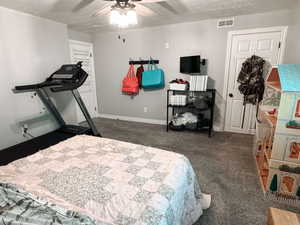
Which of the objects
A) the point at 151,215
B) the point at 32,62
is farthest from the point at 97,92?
the point at 151,215

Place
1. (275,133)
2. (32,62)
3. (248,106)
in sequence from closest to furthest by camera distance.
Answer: (275,133) → (32,62) → (248,106)

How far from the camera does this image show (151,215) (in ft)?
2.91

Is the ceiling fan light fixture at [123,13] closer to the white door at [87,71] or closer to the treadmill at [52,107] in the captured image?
the treadmill at [52,107]

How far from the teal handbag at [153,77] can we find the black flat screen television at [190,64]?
559mm

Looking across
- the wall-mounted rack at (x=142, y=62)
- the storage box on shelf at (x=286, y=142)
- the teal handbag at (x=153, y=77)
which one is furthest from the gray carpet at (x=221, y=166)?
the wall-mounted rack at (x=142, y=62)

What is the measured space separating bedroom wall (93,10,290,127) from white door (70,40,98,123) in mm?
155

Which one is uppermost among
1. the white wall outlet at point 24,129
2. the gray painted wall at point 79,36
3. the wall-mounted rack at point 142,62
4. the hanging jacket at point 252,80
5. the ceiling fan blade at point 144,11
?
the ceiling fan blade at point 144,11

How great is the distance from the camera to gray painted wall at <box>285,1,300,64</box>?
2501 millimetres

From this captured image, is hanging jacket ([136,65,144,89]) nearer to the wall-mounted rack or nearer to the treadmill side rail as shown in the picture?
the wall-mounted rack

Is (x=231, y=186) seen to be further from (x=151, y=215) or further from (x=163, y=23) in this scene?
(x=163, y=23)

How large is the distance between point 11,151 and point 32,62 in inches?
63.8

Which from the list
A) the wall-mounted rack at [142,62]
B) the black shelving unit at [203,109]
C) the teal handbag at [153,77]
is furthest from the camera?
the wall-mounted rack at [142,62]

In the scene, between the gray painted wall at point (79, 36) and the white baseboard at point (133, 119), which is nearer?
the gray painted wall at point (79, 36)

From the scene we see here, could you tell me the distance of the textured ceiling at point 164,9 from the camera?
259 centimetres
